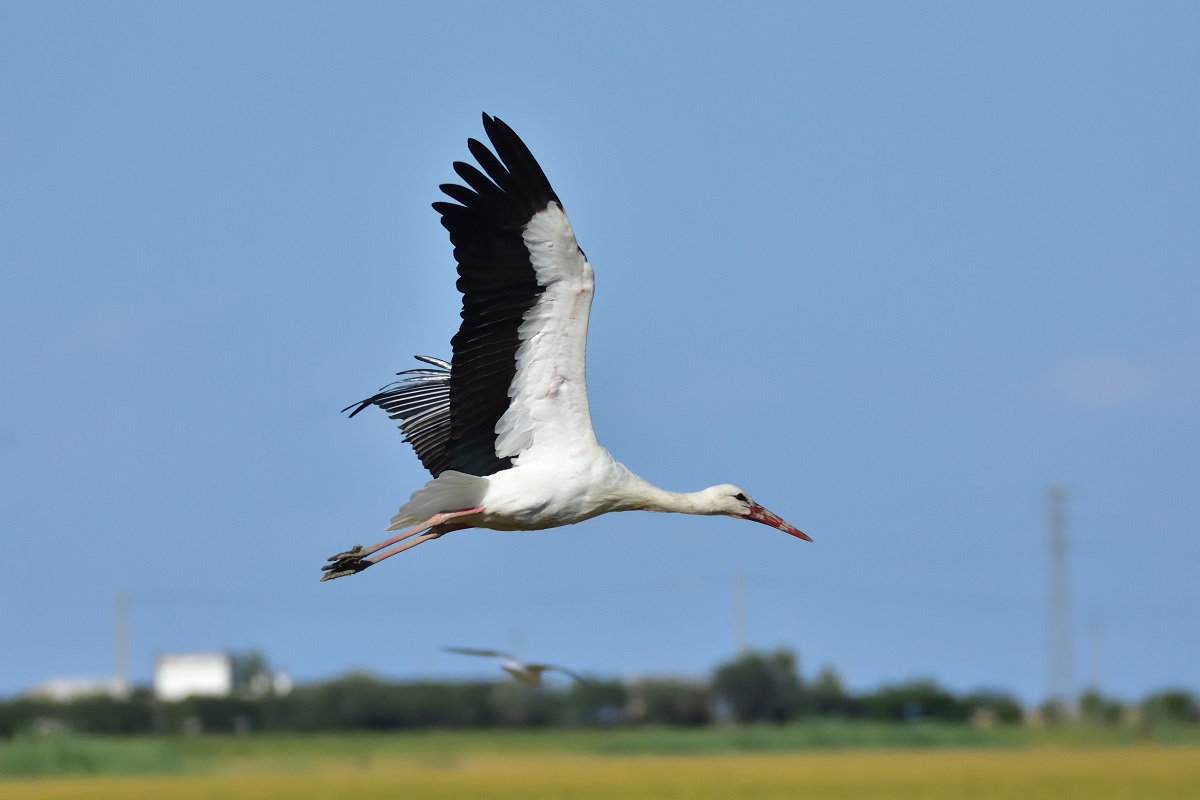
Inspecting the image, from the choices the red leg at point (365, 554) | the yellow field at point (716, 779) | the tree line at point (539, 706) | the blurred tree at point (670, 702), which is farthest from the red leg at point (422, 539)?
the blurred tree at point (670, 702)

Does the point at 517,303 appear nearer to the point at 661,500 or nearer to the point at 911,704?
the point at 661,500

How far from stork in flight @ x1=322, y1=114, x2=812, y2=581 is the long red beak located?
0.91 metres

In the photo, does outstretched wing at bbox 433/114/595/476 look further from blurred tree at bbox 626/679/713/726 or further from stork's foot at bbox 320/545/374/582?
blurred tree at bbox 626/679/713/726

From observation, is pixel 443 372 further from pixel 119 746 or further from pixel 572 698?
pixel 572 698

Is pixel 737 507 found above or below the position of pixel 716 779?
above

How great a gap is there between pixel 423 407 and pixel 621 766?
4780 centimetres

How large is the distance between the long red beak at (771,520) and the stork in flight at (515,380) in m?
0.91

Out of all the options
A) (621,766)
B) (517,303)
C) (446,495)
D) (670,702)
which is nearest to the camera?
(517,303)

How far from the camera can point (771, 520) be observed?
16172 millimetres

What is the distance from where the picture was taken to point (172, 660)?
3290 inches

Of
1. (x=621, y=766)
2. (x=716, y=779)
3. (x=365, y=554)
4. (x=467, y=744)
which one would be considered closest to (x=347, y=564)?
(x=365, y=554)

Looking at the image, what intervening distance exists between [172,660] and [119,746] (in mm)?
25274

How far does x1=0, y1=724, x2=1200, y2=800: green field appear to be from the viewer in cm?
4891

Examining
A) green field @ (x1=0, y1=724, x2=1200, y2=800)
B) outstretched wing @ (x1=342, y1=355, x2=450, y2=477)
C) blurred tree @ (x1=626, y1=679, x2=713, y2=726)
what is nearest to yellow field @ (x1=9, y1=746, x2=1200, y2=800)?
green field @ (x1=0, y1=724, x2=1200, y2=800)
